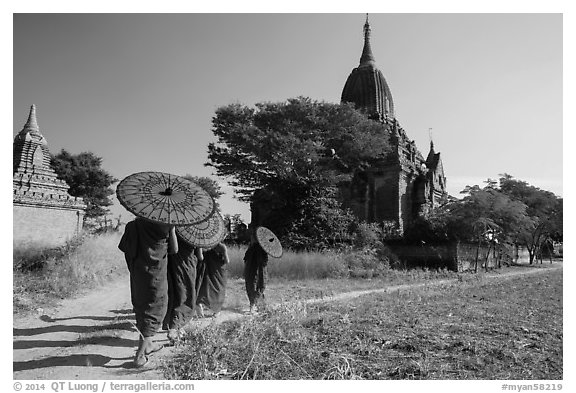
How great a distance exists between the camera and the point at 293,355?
4547mm

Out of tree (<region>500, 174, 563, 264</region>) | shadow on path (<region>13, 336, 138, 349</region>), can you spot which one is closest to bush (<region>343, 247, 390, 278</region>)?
shadow on path (<region>13, 336, 138, 349</region>)

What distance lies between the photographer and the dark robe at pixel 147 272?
4184 mm

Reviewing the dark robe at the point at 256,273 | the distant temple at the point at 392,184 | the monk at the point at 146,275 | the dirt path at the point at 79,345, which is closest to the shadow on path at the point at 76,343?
the dirt path at the point at 79,345

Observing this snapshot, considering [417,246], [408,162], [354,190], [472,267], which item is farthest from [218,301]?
[408,162]

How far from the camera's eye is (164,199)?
4312 millimetres

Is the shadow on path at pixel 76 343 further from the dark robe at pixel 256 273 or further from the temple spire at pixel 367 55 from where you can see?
the temple spire at pixel 367 55

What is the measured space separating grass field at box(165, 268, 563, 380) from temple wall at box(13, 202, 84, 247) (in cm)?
942

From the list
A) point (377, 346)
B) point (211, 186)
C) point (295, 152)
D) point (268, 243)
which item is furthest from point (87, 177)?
point (377, 346)

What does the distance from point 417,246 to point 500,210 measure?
12.8 feet

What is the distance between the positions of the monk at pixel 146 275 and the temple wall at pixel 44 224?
9051mm
